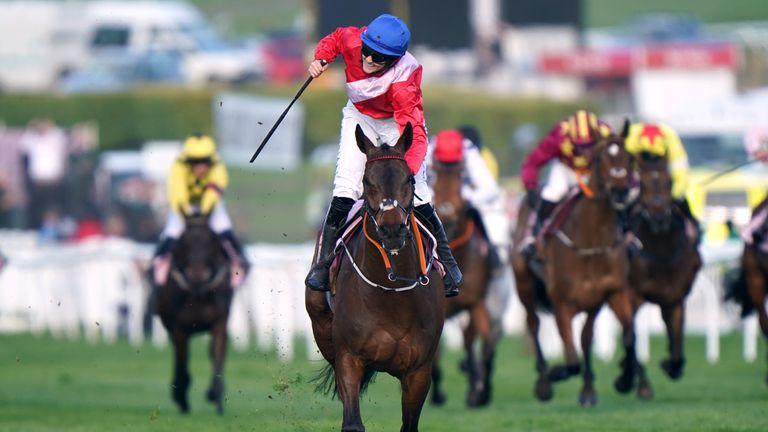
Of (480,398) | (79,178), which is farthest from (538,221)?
(79,178)

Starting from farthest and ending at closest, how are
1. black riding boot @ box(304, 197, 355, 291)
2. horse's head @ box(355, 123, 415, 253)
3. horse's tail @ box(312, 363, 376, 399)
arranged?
black riding boot @ box(304, 197, 355, 291) → horse's tail @ box(312, 363, 376, 399) → horse's head @ box(355, 123, 415, 253)

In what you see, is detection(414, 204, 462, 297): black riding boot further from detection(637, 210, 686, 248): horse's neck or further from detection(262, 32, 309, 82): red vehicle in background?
detection(262, 32, 309, 82): red vehicle in background

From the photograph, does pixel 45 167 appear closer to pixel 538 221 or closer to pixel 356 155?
pixel 538 221

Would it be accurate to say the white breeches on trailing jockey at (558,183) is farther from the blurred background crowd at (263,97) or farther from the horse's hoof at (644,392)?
the blurred background crowd at (263,97)

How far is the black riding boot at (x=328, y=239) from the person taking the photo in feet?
31.2

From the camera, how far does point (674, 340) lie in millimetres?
14477

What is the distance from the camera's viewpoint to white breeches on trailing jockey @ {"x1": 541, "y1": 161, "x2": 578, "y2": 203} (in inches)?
562

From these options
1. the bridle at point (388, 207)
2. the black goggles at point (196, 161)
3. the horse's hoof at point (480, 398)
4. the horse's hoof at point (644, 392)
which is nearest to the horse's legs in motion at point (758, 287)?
the horse's hoof at point (644, 392)

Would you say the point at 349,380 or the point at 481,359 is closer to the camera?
the point at 349,380

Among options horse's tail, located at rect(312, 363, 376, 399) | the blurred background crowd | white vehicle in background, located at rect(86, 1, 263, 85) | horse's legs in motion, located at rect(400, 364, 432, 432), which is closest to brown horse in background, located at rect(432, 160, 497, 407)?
horse's tail, located at rect(312, 363, 376, 399)

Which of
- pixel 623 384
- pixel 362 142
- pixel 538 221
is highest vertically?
pixel 362 142

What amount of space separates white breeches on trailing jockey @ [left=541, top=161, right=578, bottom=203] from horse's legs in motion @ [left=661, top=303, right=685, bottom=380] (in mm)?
1300

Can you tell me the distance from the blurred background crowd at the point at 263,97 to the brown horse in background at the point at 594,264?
9.31 m

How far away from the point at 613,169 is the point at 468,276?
1980 mm
